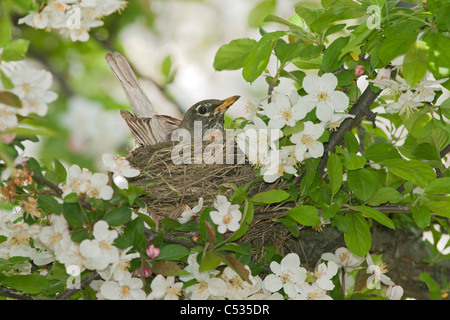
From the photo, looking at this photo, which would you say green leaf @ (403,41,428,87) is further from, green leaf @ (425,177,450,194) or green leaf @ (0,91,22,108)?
green leaf @ (0,91,22,108)

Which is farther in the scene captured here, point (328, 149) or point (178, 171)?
point (178, 171)

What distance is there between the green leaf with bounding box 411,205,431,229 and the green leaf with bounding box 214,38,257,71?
760 millimetres

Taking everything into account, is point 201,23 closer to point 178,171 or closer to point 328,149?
point 178,171

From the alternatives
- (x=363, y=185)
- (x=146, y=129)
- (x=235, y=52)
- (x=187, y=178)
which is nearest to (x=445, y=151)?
(x=363, y=185)

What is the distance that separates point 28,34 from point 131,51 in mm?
1415

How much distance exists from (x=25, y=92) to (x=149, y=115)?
167 cm

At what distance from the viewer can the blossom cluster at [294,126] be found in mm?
1568

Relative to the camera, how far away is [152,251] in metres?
1.40

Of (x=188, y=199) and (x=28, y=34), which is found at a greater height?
(x=28, y=34)

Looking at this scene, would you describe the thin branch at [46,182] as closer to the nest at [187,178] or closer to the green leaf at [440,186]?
the nest at [187,178]

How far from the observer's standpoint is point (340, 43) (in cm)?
156

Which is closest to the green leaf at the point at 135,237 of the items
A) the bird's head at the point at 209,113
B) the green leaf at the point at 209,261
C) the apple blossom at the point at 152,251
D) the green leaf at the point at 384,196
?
the apple blossom at the point at 152,251
